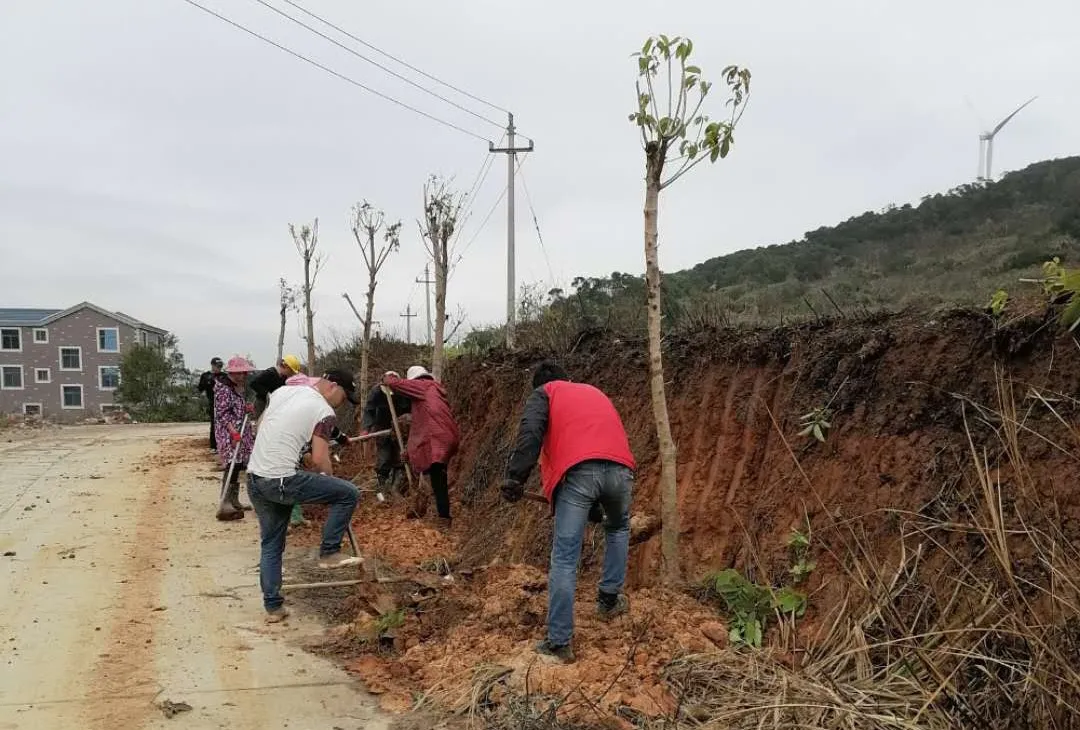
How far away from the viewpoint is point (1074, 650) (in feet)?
8.18

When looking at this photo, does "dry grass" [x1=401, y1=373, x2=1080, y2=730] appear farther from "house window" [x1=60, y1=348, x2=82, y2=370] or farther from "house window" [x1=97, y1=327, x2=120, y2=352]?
"house window" [x1=60, y1=348, x2=82, y2=370]

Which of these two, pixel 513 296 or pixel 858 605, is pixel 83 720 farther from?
pixel 513 296

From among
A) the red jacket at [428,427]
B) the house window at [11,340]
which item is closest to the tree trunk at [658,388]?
the red jacket at [428,427]

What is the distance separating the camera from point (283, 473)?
5.46 meters

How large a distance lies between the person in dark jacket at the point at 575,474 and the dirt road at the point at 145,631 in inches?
51.8

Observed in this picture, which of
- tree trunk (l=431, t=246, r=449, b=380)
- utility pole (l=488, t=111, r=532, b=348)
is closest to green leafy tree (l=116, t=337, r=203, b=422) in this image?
utility pole (l=488, t=111, r=532, b=348)

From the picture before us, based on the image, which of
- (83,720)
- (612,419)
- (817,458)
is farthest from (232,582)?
(817,458)

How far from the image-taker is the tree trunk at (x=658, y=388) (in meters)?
4.94

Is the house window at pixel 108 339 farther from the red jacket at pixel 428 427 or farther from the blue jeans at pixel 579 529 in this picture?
the blue jeans at pixel 579 529

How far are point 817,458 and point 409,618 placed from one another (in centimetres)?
294

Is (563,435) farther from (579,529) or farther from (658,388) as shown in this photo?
(658,388)

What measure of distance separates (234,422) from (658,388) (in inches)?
244

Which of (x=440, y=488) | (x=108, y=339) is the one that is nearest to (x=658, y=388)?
(x=440, y=488)

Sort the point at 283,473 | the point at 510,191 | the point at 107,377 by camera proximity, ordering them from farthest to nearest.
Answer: the point at 107,377
the point at 510,191
the point at 283,473
